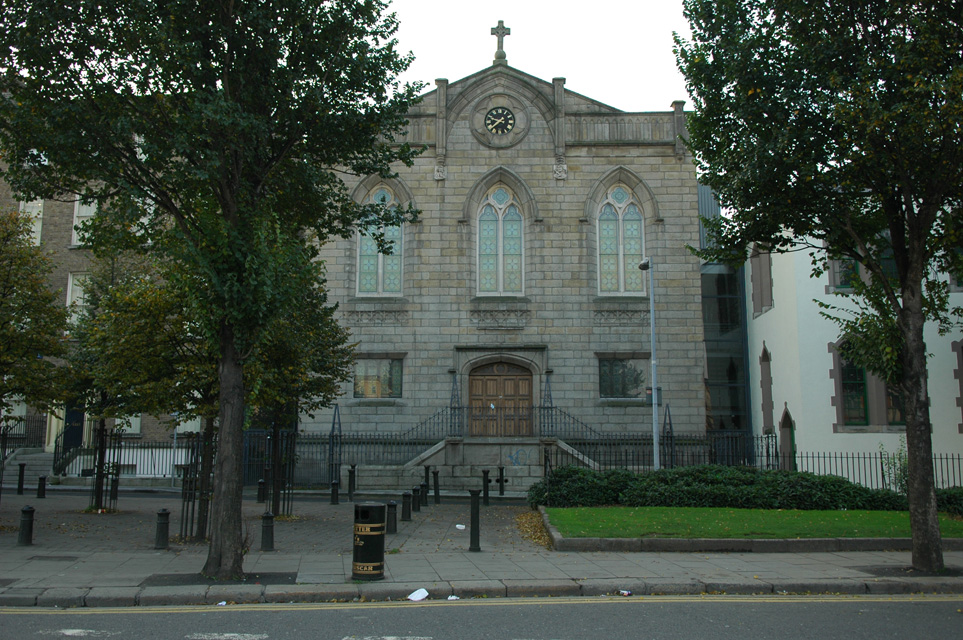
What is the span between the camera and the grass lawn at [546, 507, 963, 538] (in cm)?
1248

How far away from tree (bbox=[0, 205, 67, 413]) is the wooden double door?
1363 centimetres

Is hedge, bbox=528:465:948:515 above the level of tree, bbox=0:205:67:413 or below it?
below

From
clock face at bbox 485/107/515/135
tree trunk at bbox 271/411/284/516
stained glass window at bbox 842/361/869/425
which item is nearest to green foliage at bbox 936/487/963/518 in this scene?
stained glass window at bbox 842/361/869/425

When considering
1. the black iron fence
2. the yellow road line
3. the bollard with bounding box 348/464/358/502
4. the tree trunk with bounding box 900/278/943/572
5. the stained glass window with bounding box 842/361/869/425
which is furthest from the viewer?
the black iron fence

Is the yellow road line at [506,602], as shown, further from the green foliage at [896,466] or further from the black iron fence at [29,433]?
the black iron fence at [29,433]

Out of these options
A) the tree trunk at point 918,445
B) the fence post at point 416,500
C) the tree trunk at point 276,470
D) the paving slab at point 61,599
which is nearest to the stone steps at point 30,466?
the tree trunk at point 276,470

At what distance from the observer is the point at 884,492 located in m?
16.5

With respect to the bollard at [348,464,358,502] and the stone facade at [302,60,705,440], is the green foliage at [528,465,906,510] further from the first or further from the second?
the stone facade at [302,60,705,440]

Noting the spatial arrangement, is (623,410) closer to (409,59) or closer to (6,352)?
(409,59)

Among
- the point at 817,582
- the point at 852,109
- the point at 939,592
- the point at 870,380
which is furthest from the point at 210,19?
the point at 870,380

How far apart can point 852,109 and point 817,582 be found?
6.43 metres

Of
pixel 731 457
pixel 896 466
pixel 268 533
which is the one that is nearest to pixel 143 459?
pixel 268 533

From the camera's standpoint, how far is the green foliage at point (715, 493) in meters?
16.2

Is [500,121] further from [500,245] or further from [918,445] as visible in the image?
[918,445]
